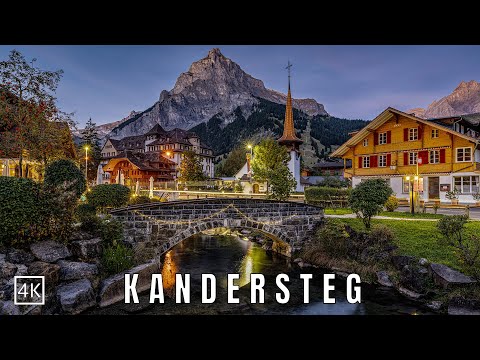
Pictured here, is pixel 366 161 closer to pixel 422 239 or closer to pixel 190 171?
pixel 422 239

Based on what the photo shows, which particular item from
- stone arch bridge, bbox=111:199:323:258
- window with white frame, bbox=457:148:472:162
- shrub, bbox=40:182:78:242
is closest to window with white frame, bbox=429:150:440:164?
window with white frame, bbox=457:148:472:162

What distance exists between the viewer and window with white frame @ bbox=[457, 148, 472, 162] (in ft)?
96.9

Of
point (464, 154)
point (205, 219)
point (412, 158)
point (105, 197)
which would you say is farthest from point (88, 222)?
point (464, 154)

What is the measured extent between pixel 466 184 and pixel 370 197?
21.4m

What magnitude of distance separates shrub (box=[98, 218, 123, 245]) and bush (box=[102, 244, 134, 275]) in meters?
0.31

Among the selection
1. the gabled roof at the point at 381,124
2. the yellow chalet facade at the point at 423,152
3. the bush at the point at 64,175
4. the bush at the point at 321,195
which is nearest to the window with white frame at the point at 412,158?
the yellow chalet facade at the point at 423,152

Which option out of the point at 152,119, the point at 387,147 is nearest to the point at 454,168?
the point at 387,147

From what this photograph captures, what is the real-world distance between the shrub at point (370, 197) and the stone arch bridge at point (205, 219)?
8.45 feet

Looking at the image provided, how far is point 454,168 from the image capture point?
99.7ft

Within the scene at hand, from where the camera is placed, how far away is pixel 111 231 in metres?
12.6

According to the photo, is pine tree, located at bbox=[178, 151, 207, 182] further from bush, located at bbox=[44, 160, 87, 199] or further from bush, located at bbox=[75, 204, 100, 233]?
bush, located at bbox=[75, 204, 100, 233]

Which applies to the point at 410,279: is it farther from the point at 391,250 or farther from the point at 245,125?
the point at 245,125

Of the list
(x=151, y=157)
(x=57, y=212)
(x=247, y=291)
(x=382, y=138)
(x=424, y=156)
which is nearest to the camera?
(x=57, y=212)
